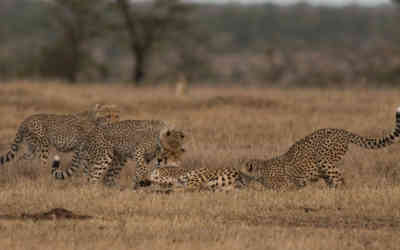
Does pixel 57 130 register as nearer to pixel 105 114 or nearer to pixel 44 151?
pixel 44 151

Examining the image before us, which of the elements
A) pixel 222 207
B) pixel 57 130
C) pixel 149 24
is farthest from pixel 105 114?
pixel 149 24

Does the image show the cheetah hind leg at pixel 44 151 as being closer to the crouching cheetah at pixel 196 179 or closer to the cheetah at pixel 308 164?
the crouching cheetah at pixel 196 179

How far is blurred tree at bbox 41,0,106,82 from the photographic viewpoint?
3322 cm

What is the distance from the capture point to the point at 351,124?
15.1 meters

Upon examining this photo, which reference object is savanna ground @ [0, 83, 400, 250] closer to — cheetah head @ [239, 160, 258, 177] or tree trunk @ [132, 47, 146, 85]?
cheetah head @ [239, 160, 258, 177]

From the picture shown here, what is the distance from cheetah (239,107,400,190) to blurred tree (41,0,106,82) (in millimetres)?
24200

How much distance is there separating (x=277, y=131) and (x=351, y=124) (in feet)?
5.67

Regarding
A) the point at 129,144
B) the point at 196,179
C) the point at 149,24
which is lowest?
the point at 196,179

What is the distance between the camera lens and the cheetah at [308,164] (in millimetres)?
9641

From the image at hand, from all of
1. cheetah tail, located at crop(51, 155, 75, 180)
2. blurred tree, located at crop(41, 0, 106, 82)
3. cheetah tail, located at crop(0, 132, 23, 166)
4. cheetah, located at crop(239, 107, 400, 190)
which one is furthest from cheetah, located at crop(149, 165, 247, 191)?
blurred tree, located at crop(41, 0, 106, 82)

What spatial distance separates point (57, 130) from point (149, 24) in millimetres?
21191

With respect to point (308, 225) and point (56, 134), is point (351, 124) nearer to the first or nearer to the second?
point (56, 134)

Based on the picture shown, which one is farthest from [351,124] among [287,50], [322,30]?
[322,30]

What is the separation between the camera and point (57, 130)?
11.1 meters
